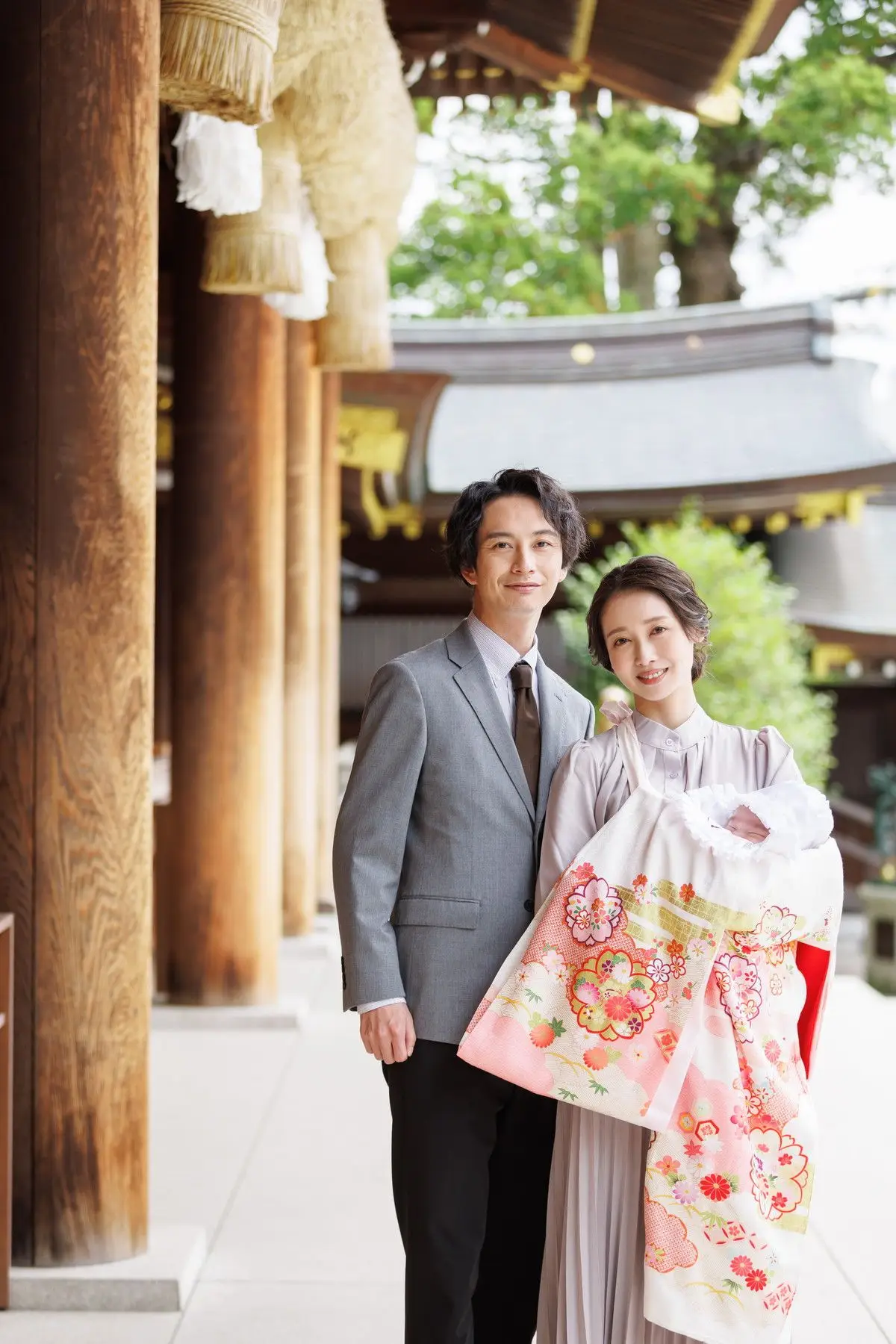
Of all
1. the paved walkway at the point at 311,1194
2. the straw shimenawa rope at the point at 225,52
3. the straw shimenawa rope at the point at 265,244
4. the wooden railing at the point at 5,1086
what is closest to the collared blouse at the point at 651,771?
the wooden railing at the point at 5,1086

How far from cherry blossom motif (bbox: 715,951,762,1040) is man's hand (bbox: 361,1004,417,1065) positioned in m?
0.47

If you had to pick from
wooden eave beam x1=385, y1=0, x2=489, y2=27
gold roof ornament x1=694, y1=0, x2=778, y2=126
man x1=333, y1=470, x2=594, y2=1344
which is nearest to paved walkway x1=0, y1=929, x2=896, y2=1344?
man x1=333, y1=470, x2=594, y2=1344

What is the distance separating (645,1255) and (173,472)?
396 centimetres

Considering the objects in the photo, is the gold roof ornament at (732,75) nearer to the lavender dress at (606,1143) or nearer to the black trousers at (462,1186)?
the lavender dress at (606,1143)

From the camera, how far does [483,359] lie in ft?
49.5

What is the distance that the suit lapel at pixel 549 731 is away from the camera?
7.64 feet

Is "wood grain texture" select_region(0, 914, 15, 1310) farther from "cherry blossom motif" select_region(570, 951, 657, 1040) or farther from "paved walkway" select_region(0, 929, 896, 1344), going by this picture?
"cherry blossom motif" select_region(570, 951, 657, 1040)

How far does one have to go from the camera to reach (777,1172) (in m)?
2.10

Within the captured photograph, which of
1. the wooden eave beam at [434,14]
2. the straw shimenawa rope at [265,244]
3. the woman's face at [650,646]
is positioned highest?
the wooden eave beam at [434,14]

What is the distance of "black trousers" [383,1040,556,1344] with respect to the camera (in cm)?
220

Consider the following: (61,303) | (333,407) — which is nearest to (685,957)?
(61,303)

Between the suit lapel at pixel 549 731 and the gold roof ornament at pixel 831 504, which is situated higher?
the gold roof ornament at pixel 831 504

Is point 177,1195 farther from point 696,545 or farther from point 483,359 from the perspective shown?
point 483,359

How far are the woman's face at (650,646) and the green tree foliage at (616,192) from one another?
Answer: 408 inches
